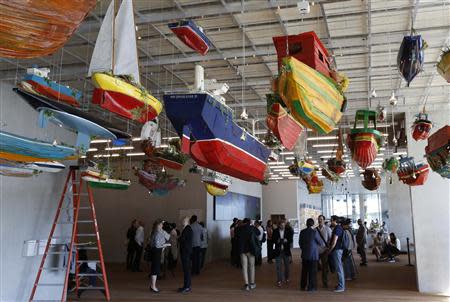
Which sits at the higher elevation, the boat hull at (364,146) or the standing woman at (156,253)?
the boat hull at (364,146)

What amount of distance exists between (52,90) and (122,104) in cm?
177

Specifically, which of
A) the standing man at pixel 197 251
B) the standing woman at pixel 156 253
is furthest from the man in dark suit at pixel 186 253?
the standing man at pixel 197 251

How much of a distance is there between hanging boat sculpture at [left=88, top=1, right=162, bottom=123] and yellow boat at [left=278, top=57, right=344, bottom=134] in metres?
1.40

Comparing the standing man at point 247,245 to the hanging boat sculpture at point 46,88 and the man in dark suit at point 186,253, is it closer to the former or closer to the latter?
the man in dark suit at point 186,253

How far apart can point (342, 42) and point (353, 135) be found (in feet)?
11.4

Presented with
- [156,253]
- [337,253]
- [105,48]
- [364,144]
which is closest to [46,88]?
[105,48]

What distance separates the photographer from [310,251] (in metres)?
8.73

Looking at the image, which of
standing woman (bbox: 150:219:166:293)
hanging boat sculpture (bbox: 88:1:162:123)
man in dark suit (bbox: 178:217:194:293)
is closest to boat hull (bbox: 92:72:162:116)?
hanging boat sculpture (bbox: 88:1:162:123)

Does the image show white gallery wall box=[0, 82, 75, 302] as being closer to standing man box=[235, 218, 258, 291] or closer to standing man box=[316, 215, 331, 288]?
standing man box=[235, 218, 258, 291]

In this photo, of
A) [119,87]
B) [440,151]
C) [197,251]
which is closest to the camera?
[119,87]

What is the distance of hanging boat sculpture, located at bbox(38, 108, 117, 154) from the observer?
11.4 feet

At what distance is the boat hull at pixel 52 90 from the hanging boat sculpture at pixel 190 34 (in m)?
1.76

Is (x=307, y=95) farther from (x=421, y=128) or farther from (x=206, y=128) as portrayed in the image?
(x=421, y=128)

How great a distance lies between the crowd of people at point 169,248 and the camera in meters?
8.91
